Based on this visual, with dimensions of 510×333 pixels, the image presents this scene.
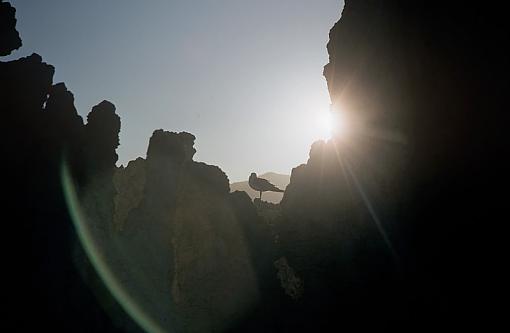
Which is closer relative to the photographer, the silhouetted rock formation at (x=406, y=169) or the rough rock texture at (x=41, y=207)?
the silhouetted rock formation at (x=406, y=169)

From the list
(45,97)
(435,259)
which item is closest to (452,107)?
(435,259)

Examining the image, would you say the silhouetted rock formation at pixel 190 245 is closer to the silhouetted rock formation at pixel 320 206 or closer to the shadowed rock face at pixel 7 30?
the silhouetted rock formation at pixel 320 206

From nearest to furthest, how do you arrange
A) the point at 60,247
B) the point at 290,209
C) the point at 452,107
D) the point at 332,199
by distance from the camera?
the point at 452,107, the point at 60,247, the point at 332,199, the point at 290,209

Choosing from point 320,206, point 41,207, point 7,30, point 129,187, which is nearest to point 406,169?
point 320,206

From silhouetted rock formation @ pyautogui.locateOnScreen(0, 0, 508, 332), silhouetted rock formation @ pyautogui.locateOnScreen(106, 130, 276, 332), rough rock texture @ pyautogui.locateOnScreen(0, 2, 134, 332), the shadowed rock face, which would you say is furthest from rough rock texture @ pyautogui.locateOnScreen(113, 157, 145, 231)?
the shadowed rock face

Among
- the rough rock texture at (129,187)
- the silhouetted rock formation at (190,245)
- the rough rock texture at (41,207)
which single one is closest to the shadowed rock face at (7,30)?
the rough rock texture at (41,207)

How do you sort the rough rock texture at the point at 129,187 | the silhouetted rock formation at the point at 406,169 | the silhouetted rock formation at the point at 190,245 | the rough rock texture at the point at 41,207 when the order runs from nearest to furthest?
the silhouetted rock formation at the point at 406,169 → the rough rock texture at the point at 41,207 → the silhouetted rock formation at the point at 190,245 → the rough rock texture at the point at 129,187

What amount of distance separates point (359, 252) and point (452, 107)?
40.7 ft

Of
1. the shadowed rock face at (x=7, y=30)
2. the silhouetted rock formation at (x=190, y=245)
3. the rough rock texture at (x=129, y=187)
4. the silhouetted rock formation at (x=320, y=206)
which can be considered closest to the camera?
the silhouetted rock formation at (x=320, y=206)

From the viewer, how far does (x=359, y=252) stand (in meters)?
23.8

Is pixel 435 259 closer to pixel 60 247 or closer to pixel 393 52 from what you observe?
pixel 393 52

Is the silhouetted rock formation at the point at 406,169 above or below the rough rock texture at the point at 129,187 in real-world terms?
below

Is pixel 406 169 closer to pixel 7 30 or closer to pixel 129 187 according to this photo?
pixel 7 30

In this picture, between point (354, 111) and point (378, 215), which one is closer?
point (378, 215)
